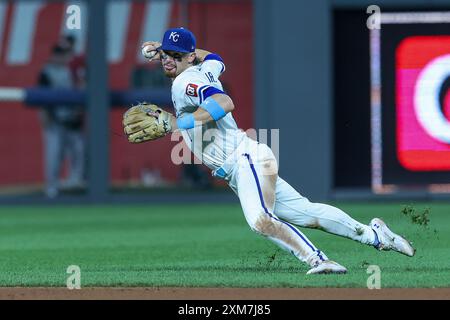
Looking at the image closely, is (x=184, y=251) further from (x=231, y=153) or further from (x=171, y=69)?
(x=171, y=69)

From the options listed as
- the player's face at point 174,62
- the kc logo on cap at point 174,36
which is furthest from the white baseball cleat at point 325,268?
the kc logo on cap at point 174,36

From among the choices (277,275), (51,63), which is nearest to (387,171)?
(51,63)

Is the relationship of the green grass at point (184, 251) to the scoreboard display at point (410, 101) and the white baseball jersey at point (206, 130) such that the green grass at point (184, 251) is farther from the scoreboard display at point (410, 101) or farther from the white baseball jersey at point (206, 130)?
the white baseball jersey at point (206, 130)

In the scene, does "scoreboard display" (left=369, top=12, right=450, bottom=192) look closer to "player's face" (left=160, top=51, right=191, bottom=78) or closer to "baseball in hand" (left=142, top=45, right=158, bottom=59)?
"baseball in hand" (left=142, top=45, right=158, bottom=59)

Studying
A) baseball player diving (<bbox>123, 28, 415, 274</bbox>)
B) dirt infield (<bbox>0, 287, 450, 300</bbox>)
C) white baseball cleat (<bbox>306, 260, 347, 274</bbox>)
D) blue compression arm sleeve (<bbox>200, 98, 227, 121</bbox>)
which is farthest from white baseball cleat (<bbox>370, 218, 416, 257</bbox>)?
blue compression arm sleeve (<bbox>200, 98, 227, 121</bbox>)

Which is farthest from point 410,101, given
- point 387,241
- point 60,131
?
point 387,241
